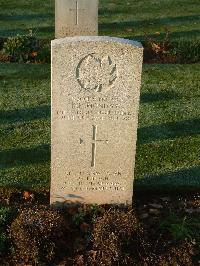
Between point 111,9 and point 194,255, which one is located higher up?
point 111,9

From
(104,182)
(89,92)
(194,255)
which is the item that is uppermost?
(89,92)

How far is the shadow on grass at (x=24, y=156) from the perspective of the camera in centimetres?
676

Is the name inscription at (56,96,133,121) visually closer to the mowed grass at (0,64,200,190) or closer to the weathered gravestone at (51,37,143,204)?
the weathered gravestone at (51,37,143,204)

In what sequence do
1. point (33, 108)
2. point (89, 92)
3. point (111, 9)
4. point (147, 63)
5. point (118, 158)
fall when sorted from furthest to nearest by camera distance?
point (111, 9)
point (147, 63)
point (33, 108)
point (118, 158)
point (89, 92)

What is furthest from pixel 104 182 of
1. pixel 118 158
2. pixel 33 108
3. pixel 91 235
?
pixel 33 108

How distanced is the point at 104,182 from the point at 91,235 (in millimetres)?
709

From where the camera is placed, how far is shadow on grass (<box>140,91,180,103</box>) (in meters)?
8.66

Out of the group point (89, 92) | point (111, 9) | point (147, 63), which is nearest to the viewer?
point (89, 92)

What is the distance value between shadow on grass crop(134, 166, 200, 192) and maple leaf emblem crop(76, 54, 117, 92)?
1793mm

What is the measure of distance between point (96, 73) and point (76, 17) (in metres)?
6.06

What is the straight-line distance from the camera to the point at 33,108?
8.27 metres

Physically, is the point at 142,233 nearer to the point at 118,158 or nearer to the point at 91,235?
the point at 91,235

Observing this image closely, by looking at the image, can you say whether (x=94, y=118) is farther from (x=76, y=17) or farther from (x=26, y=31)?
(x=26, y=31)

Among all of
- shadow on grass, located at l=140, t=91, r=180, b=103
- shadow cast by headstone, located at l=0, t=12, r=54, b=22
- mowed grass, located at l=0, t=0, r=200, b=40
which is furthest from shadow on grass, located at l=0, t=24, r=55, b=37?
shadow on grass, located at l=140, t=91, r=180, b=103
